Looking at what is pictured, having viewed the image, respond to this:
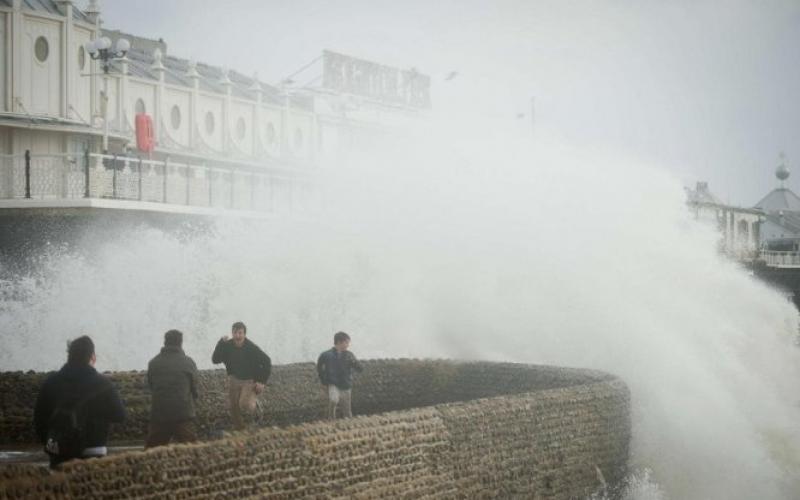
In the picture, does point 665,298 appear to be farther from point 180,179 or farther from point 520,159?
point 180,179

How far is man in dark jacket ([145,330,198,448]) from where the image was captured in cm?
1230

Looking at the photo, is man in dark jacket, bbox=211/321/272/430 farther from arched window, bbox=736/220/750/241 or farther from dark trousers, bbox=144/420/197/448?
arched window, bbox=736/220/750/241

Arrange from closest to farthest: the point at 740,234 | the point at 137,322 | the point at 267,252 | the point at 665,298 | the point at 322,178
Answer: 1. the point at 665,298
2. the point at 137,322
3. the point at 267,252
4. the point at 322,178
5. the point at 740,234

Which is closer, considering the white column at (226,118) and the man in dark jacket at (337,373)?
the man in dark jacket at (337,373)

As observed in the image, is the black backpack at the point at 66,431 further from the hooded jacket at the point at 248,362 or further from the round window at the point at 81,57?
the round window at the point at 81,57

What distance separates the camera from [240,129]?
5094 cm

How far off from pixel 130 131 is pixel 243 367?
25.6 metres

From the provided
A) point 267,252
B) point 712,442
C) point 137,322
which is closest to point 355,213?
point 267,252

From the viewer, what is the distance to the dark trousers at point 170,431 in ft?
40.3

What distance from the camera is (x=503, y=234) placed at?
3159 cm

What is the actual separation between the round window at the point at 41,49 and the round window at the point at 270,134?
17831 mm

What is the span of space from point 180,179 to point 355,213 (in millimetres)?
5549

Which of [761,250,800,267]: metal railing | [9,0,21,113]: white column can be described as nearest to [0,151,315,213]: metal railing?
[9,0,21,113]: white column

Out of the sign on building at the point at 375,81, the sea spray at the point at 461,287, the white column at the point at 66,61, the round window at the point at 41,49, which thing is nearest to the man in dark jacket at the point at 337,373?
the sea spray at the point at 461,287
